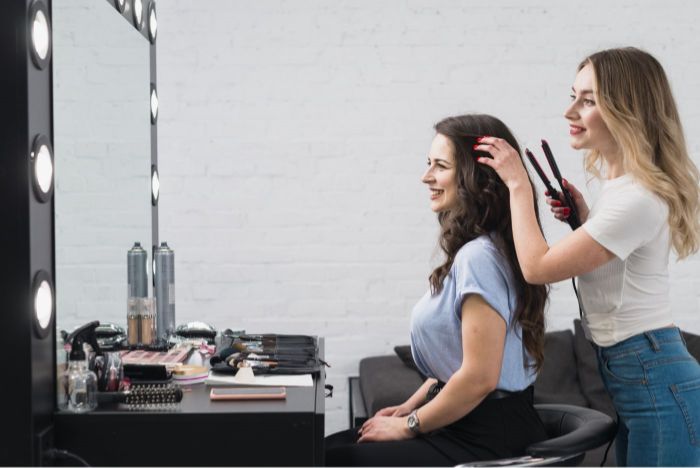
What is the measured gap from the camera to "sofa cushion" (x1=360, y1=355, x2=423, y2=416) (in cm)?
352

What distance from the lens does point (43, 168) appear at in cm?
183

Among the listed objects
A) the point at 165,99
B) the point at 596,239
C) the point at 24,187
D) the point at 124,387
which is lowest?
the point at 124,387

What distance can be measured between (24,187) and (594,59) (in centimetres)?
127

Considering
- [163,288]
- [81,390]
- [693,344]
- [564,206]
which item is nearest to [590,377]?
[693,344]

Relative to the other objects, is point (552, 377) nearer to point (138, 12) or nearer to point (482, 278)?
point (482, 278)

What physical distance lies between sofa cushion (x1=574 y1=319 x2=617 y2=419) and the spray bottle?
2.48m

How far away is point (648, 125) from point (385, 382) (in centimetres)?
198

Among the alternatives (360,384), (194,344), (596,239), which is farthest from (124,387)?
(360,384)

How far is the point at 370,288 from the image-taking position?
13.9 ft

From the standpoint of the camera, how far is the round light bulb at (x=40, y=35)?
179 centimetres

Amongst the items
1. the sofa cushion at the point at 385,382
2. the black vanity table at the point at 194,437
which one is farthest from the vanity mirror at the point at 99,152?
the sofa cushion at the point at 385,382

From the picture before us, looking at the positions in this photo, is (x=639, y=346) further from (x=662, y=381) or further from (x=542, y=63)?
(x=542, y=63)

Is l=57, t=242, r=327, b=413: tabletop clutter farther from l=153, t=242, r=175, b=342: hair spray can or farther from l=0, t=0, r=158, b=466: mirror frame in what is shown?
l=0, t=0, r=158, b=466: mirror frame

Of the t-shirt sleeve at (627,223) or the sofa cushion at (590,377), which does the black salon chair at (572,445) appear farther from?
the sofa cushion at (590,377)
